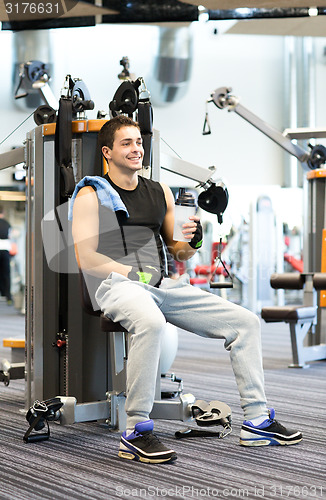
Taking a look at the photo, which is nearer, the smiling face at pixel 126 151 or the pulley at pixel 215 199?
the smiling face at pixel 126 151

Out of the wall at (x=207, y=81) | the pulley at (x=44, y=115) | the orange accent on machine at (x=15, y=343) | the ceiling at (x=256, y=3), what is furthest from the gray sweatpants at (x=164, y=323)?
the wall at (x=207, y=81)

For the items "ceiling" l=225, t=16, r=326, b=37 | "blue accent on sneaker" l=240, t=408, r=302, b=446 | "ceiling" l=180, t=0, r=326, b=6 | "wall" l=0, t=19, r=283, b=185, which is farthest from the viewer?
"wall" l=0, t=19, r=283, b=185

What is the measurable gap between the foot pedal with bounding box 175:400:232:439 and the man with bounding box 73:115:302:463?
0.15m

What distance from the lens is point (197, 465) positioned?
84.4 inches

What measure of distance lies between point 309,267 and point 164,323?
9.97ft

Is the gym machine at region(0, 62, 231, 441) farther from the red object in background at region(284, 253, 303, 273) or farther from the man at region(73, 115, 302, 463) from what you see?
the red object in background at region(284, 253, 303, 273)

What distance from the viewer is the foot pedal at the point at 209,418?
2.49 meters

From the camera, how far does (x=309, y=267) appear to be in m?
5.10

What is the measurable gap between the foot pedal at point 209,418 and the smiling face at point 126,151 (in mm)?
926

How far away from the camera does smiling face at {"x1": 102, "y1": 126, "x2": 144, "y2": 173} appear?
101 inches

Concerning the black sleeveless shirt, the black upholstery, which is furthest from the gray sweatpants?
the black upholstery

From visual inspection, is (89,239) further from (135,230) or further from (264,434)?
(264,434)

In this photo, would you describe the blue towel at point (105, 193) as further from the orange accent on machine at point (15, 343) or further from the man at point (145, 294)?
the orange accent on machine at point (15, 343)

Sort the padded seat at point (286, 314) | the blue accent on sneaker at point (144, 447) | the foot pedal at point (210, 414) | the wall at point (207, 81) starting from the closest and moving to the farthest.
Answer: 1. the blue accent on sneaker at point (144, 447)
2. the foot pedal at point (210, 414)
3. the padded seat at point (286, 314)
4. the wall at point (207, 81)
